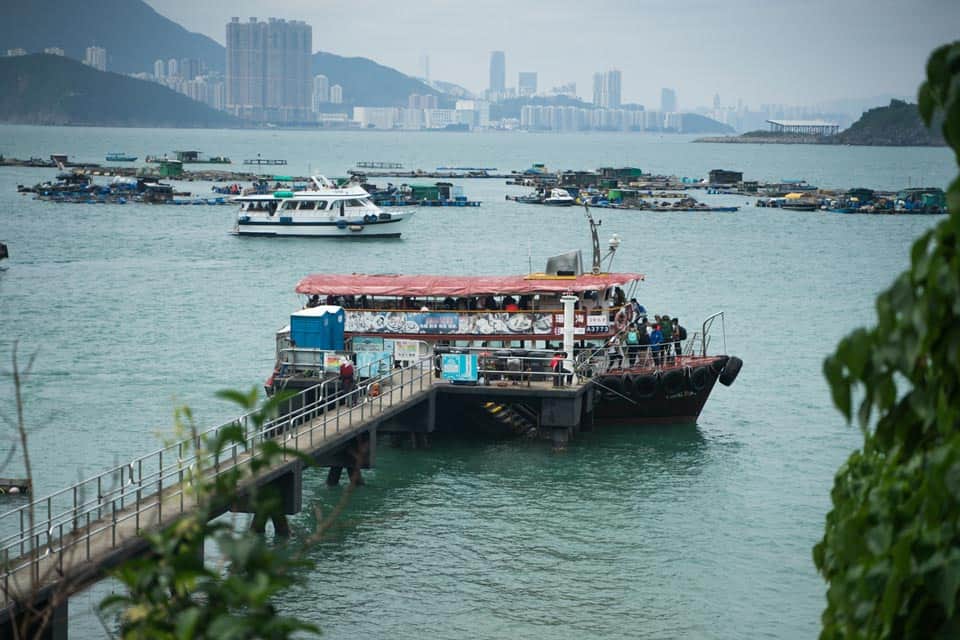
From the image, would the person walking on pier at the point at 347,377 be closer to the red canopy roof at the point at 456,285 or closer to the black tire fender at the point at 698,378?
the red canopy roof at the point at 456,285

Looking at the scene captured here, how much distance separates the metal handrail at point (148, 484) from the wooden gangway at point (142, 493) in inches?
0.9

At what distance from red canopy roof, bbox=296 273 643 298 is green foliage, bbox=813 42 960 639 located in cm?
2790

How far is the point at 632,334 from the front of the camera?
35750mm

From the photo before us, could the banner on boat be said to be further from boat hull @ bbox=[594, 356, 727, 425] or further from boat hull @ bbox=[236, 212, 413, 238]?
boat hull @ bbox=[236, 212, 413, 238]

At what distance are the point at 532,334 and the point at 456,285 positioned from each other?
2.52 m

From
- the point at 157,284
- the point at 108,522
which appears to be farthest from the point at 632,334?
the point at 157,284

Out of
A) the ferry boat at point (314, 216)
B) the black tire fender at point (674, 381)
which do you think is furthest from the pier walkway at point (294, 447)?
the ferry boat at point (314, 216)

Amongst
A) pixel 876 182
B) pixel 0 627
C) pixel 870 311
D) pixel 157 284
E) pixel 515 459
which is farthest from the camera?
pixel 876 182

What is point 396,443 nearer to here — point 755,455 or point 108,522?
point 755,455

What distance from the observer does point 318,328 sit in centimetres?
3447

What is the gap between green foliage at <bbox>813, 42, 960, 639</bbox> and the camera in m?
6.67

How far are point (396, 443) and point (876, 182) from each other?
16715 centimetres

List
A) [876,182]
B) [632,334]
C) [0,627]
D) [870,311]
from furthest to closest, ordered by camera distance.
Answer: [876,182] < [870,311] < [632,334] < [0,627]

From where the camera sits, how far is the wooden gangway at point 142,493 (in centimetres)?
1858
